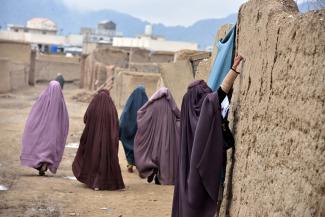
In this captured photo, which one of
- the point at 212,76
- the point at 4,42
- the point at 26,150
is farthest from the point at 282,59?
the point at 4,42

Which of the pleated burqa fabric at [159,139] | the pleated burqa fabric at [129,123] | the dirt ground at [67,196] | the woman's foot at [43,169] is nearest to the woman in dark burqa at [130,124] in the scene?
the pleated burqa fabric at [129,123]

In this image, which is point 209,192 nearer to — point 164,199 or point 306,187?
point 306,187

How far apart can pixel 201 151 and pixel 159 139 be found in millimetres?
4110

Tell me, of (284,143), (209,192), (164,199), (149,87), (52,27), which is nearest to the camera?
(284,143)

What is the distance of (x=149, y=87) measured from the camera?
20.1 m

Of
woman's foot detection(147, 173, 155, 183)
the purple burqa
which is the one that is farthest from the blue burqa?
the purple burqa

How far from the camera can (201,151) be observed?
455 cm

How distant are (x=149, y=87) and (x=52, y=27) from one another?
8390 centimetres

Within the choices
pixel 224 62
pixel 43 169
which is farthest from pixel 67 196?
pixel 224 62

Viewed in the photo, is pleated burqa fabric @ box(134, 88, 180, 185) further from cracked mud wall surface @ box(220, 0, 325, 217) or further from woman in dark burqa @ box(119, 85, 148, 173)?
cracked mud wall surface @ box(220, 0, 325, 217)

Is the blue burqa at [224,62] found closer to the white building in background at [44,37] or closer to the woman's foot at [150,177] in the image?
the woman's foot at [150,177]

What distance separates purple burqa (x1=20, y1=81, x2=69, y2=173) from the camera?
877cm

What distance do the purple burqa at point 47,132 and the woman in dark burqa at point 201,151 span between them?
13.4 ft

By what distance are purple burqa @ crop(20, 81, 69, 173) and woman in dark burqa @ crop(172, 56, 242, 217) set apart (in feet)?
13.4
